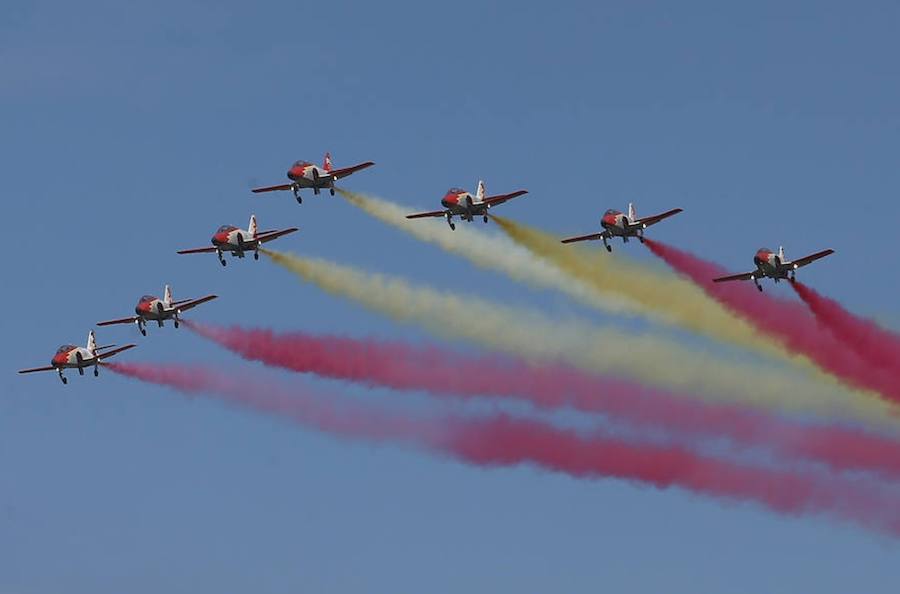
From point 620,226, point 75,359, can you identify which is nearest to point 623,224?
point 620,226

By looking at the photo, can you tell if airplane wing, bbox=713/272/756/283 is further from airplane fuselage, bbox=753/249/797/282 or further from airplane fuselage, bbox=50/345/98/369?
airplane fuselage, bbox=50/345/98/369

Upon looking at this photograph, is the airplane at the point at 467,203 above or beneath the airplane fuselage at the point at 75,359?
above

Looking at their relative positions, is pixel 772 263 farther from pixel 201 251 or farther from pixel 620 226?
pixel 201 251

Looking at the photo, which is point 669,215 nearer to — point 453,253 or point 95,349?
point 453,253

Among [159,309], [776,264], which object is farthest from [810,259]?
[159,309]

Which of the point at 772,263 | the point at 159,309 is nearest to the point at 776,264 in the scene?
the point at 772,263

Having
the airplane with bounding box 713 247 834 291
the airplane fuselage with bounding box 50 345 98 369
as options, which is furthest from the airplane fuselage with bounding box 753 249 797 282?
the airplane fuselage with bounding box 50 345 98 369

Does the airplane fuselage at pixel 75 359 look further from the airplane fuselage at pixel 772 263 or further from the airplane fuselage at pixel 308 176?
the airplane fuselage at pixel 772 263

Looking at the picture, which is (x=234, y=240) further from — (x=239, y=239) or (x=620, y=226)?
(x=620, y=226)

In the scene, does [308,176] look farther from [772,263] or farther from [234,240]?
[772,263]

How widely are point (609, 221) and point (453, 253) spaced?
12.4 meters

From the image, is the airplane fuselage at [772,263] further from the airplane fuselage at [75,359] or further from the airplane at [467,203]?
the airplane fuselage at [75,359]

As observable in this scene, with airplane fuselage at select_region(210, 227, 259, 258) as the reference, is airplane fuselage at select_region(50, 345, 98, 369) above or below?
below

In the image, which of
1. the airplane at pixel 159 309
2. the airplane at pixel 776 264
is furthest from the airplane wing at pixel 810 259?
the airplane at pixel 159 309
